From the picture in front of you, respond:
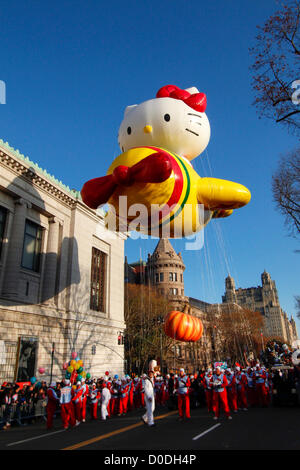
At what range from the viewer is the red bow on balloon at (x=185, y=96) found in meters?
9.58

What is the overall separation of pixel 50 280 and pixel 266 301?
179 metres

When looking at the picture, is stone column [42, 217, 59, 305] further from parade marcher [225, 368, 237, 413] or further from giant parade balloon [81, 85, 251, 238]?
giant parade balloon [81, 85, 251, 238]

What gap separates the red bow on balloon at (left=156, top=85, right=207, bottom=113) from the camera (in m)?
9.58

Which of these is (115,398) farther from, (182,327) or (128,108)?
(128,108)

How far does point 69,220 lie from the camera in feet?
79.6

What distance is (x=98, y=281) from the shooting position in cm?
2711

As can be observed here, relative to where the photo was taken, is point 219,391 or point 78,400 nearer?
point 219,391

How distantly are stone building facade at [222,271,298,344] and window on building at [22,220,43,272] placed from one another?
14735 centimetres

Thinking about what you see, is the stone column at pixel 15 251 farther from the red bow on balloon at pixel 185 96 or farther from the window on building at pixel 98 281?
the red bow on balloon at pixel 185 96

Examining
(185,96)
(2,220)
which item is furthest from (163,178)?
(2,220)

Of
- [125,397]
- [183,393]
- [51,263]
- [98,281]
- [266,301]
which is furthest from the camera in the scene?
[266,301]

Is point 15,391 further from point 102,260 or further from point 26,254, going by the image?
point 102,260

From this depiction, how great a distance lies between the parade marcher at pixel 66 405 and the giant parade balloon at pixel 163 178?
5863 mm
